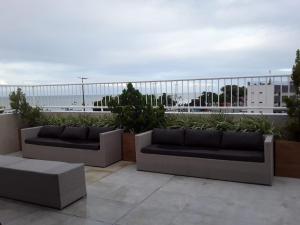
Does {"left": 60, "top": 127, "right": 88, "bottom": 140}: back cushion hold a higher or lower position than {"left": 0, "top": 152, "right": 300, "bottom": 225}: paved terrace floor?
higher

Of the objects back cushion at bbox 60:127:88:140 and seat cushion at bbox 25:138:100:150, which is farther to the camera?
back cushion at bbox 60:127:88:140

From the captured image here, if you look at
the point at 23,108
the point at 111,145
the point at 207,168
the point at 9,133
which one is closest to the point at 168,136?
the point at 207,168

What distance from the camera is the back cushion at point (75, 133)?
227 inches

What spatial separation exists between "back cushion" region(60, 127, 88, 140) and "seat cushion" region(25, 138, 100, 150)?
137 mm

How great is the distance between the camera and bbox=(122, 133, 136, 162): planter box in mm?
5559

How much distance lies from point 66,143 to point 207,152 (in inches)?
109

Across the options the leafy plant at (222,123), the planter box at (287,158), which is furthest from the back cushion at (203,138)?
the planter box at (287,158)

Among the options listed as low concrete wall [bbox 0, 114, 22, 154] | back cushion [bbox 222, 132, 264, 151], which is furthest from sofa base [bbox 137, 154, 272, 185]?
low concrete wall [bbox 0, 114, 22, 154]

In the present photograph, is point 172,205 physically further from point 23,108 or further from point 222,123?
point 23,108

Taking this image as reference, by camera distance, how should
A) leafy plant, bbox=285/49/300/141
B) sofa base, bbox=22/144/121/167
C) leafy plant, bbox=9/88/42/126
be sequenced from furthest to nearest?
1. leafy plant, bbox=9/88/42/126
2. sofa base, bbox=22/144/121/167
3. leafy plant, bbox=285/49/300/141

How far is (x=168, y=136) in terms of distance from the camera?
510 centimetres

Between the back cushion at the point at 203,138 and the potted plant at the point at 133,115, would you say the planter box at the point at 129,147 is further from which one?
the back cushion at the point at 203,138

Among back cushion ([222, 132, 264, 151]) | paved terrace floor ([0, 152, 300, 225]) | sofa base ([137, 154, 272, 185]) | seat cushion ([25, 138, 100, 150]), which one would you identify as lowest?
paved terrace floor ([0, 152, 300, 225])

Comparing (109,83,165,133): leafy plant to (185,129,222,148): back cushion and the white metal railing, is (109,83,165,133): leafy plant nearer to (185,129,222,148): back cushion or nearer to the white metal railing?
the white metal railing
